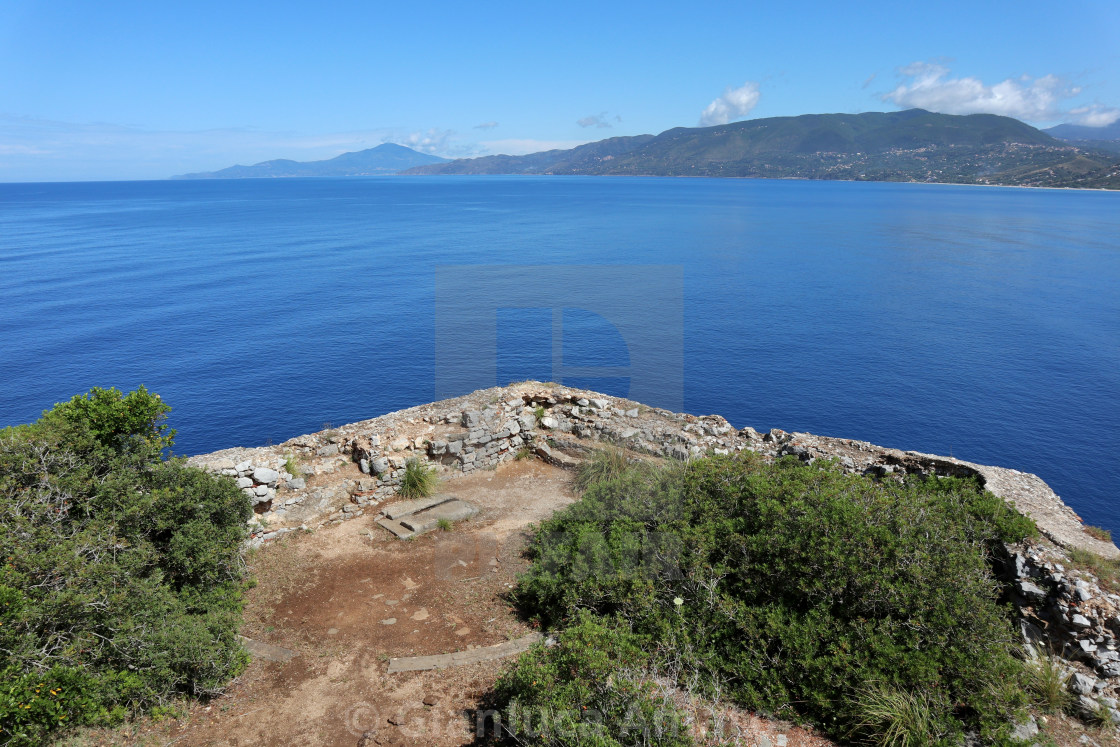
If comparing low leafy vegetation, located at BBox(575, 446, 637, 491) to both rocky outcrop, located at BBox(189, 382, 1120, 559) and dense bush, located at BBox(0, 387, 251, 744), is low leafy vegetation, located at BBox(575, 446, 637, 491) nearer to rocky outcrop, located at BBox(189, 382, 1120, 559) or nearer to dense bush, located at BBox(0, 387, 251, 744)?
rocky outcrop, located at BBox(189, 382, 1120, 559)

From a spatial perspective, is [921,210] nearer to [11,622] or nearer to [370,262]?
[370,262]

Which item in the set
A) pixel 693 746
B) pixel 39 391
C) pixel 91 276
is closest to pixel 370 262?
pixel 91 276

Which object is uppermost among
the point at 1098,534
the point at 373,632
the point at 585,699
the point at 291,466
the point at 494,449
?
the point at 1098,534

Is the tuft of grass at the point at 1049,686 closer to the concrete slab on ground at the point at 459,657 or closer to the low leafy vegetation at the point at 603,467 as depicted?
the concrete slab on ground at the point at 459,657

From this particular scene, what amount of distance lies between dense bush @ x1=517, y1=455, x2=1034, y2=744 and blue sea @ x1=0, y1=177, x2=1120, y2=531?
22592 mm

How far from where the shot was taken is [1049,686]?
8.66m

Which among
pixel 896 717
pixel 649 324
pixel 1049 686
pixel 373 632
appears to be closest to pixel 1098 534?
pixel 1049 686

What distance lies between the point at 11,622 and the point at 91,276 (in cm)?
6930

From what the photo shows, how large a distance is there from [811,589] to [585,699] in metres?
3.87

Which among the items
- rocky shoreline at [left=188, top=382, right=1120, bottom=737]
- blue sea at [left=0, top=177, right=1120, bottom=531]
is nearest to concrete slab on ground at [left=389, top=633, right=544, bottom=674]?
rocky shoreline at [left=188, top=382, right=1120, bottom=737]

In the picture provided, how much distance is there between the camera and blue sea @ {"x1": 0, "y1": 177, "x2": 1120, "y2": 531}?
1357 inches

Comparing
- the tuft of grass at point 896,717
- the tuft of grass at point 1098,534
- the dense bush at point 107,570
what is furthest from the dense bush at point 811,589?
the dense bush at point 107,570

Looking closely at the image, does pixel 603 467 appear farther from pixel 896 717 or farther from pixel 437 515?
pixel 896 717

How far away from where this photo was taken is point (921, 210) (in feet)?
415
